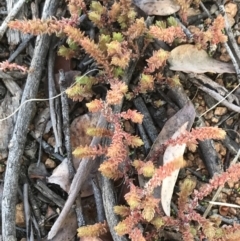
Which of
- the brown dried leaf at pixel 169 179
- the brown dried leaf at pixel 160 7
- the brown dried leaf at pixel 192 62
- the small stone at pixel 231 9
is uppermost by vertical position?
the brown dried leaf at pixel 160 7

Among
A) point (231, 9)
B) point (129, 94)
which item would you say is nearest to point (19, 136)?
point (129, 94)

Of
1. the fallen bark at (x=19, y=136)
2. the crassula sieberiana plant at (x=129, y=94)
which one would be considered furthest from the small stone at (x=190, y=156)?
the fallen bark at (x=19, y=136)

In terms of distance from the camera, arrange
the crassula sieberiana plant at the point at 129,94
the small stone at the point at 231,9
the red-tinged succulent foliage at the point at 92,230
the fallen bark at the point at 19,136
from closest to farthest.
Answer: the crassula sieberiana plant at the point at 129,94 < the red-tinged succulent foliage at the point at 92,230 < the fallen bark at the point at 19,136 < the small stone at the point at 231,9

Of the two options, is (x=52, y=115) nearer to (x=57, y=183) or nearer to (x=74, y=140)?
(x=74, y=140)

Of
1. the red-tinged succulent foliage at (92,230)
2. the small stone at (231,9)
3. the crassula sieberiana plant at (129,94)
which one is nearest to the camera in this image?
the crassula sieberiana plant at (129,94)

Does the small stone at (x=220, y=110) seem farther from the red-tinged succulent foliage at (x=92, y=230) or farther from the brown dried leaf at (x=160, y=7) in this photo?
the red-tinged succulent foliage at (x=92, y=230)

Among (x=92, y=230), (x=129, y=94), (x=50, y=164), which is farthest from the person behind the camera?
(x=50, y=164)

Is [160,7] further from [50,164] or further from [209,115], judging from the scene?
[50,164]
